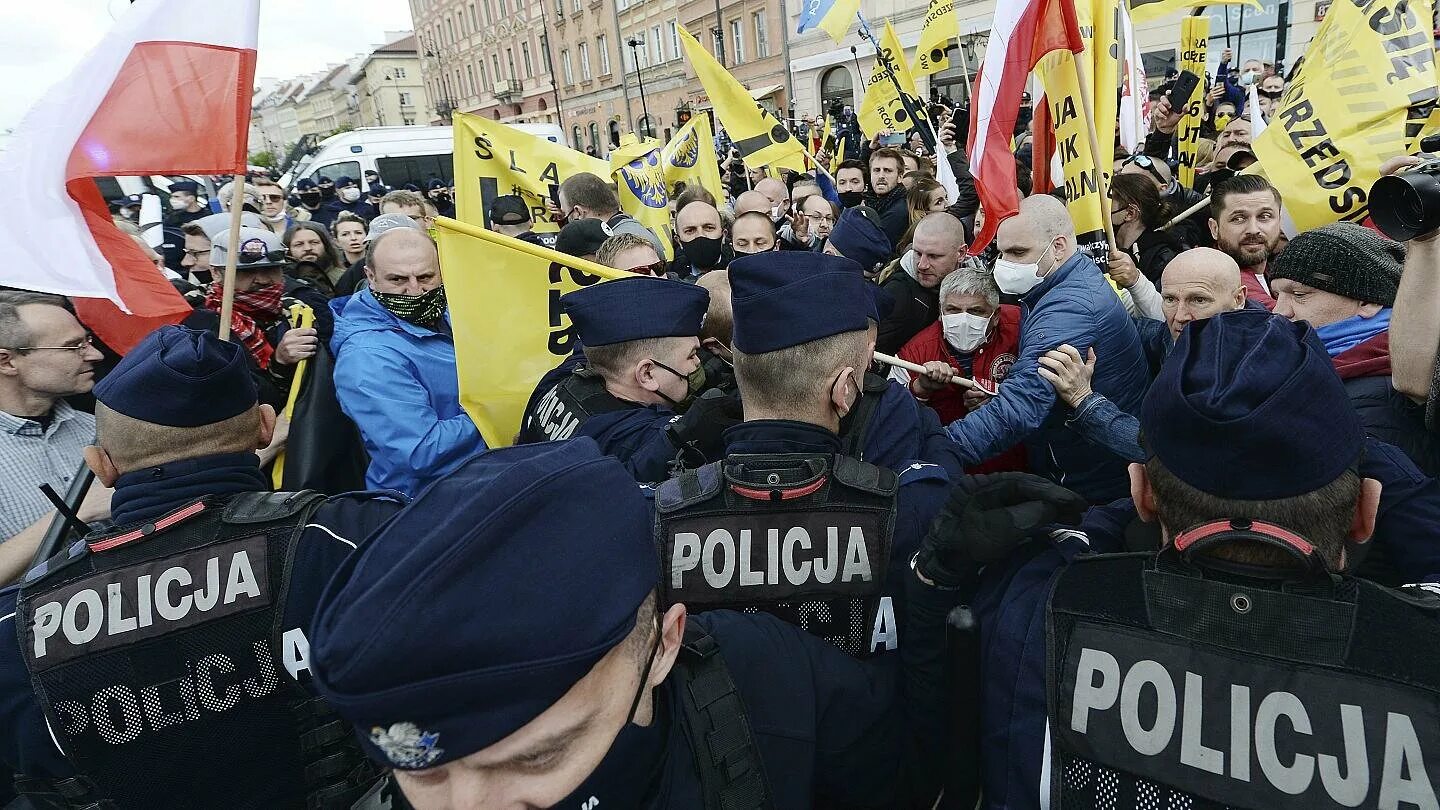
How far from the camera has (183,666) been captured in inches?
70.4

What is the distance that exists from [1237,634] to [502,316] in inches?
111

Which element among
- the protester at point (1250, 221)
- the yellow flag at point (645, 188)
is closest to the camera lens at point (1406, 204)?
the protester at point (1250, 221)

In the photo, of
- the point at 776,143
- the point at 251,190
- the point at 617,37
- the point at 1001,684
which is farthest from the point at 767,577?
the point at 617,37

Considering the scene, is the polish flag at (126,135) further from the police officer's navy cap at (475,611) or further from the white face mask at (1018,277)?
the white face mask at (1018,277)

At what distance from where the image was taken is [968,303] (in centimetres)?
327

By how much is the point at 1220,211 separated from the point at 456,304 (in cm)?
376

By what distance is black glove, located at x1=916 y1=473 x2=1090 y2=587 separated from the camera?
4.57 ft

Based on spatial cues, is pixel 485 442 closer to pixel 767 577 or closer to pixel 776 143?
pixel 767 577

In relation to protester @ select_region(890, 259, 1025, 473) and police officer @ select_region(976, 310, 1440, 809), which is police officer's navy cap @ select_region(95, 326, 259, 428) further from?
protester @ select_region(890, 259, 1025, 473)

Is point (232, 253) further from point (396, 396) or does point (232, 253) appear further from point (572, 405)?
point (572, 405)

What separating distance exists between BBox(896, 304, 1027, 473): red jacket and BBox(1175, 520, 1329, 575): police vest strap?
2.14 metres

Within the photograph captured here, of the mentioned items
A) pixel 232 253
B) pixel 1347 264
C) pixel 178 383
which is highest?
pixel 232 253

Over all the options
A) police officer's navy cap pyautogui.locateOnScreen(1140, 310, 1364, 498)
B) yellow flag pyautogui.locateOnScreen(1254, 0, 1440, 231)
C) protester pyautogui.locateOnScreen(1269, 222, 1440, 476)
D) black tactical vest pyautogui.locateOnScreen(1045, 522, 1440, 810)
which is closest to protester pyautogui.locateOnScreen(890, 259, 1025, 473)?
protester pyautogui.locateOnScreen(1269, 222, 1440, 476)

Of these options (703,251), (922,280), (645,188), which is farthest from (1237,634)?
(645,188)
